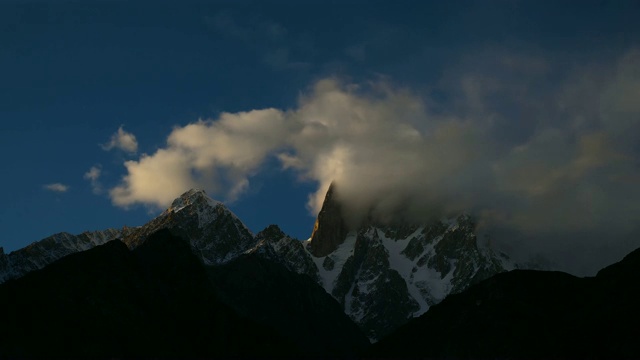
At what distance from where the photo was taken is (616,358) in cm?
19900
